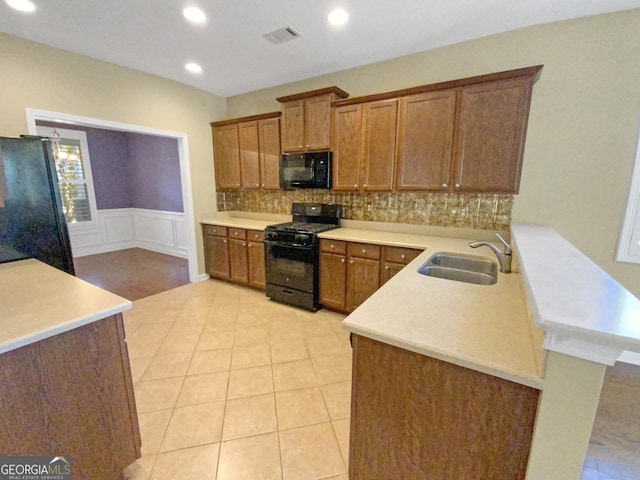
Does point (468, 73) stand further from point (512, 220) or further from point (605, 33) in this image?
point (512, 220)

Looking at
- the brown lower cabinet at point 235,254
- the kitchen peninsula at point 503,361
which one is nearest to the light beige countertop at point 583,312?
the kitchen peninsula at point 503,361

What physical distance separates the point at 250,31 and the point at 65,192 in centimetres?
520

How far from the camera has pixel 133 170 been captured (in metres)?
6.13

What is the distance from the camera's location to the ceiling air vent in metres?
2.48

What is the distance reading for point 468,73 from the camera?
266 cm

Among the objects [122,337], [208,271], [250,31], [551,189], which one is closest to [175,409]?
[122,337]

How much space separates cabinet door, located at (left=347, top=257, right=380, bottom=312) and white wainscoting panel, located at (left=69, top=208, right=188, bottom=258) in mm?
3924

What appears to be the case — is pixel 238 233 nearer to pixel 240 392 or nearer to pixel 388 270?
pixel 388 270

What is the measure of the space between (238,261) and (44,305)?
8.92ft

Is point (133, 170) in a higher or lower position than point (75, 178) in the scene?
higher

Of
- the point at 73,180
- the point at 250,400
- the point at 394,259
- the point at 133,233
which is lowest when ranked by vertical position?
the point at 250,400

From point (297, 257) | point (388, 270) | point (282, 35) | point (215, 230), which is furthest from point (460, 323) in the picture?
point (215, 230)

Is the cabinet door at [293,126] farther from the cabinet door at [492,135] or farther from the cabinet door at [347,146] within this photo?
the cabinet door at [492,135]

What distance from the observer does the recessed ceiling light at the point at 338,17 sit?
7.23 ft
